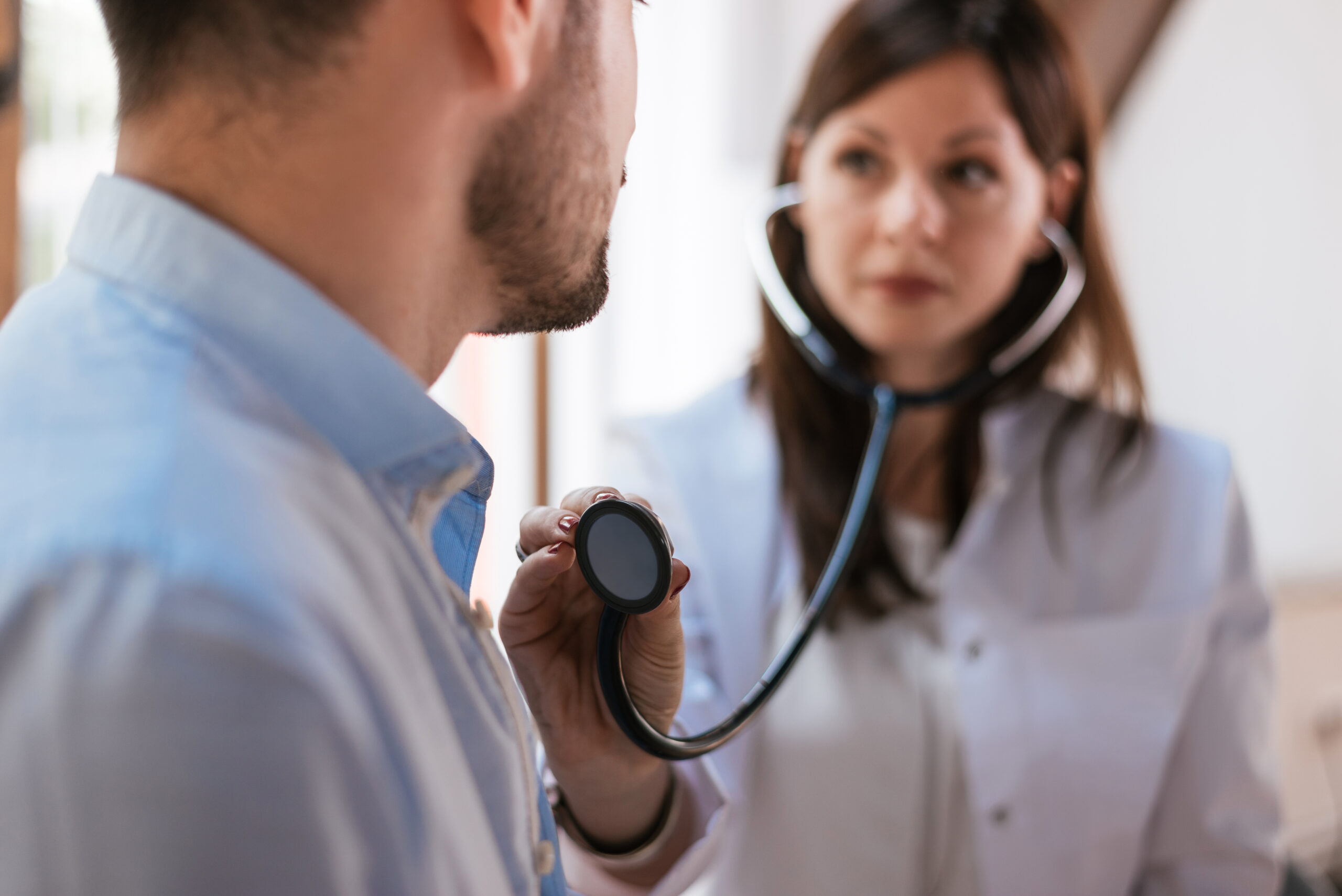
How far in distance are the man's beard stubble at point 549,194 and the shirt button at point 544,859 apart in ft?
0.73

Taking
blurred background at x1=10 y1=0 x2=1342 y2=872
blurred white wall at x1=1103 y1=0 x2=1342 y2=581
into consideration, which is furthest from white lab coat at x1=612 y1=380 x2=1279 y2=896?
blurred white wall at x1=1103 y1=0 x2=1342 y2=581

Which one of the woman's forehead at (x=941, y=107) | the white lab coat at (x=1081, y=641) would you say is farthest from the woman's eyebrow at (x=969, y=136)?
the white lab coat at (x=1081, y=641)

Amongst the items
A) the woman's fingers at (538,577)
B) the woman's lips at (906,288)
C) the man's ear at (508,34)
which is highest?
the man's ear at (508,34)

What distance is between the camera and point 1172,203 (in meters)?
2.06

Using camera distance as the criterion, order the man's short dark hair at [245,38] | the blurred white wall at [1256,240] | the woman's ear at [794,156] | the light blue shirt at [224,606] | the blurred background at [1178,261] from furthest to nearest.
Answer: the blurred white wall at [1256,240] < the blurred background at [1178,261] < the woman's ear at [794,156] < the man's short dark hair at [245,38] < the light blue shirt at [224,606]

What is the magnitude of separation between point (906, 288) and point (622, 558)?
57 cm

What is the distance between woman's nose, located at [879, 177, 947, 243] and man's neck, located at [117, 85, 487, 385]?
0.54 meters

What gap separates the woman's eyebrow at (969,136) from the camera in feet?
3.03

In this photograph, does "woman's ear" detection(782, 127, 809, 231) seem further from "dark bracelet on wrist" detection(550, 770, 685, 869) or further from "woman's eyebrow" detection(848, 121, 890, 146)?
"dark bracelet on wrist" detection(550, 770, 685, 869)

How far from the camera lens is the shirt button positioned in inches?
17.1

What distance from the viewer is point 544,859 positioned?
1.44 feet

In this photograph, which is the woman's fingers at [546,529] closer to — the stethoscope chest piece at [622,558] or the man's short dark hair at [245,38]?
the stethoscope chest piece at [622,558]

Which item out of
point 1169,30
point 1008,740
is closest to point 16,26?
point 1008,740

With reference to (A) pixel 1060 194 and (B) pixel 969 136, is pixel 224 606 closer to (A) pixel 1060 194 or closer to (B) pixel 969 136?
(B) pixel 969 136
